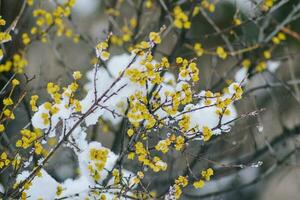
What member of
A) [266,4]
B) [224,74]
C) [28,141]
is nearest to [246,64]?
[224,74]

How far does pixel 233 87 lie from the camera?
2602mm

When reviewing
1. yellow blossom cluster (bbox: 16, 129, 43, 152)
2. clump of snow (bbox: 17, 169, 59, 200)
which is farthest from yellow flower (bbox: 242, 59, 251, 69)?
yellow blossom cluster (bbox: 16, 129, 43, 152)

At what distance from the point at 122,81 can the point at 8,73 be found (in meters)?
2.81

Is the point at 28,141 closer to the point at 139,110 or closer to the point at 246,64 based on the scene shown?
A: the point at 139,110

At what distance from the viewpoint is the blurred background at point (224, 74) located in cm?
465

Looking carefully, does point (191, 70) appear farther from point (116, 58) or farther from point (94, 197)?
point (116, 58)

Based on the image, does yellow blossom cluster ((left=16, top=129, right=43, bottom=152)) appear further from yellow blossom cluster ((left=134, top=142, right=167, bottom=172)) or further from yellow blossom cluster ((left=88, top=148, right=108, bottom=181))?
yellow blossom cluster ((left=134, top=142, right=167, bottom=172))

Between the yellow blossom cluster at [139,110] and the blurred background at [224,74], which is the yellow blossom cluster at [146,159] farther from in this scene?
the blurred background at [224,74]

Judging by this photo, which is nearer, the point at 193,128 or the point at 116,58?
the point at 193,128

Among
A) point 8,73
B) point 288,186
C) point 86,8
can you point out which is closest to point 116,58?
point 8,73

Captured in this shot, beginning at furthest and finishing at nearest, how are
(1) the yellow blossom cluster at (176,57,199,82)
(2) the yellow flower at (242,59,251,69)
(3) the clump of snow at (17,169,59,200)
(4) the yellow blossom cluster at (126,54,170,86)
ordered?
(2) the yellow flower at (242,59,251,69) < (3) the clump of snow at (17,169,59,200) < (1) the yellow blossom cluster at (176,57,199,82) < (4) the yellow blossom cluster at (126,54,170,86)

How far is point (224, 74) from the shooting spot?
16.2 feet

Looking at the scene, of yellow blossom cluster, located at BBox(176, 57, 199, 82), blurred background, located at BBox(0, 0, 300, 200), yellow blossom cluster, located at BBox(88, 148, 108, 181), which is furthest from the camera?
blurred background, located at BBox(0, 0, 300, 200)

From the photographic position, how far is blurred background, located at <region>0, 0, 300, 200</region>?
4648mm
